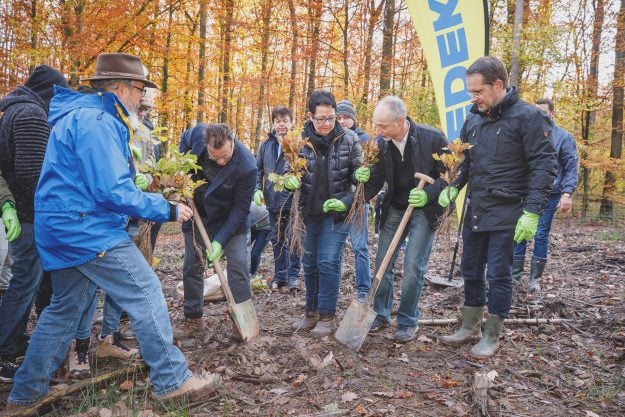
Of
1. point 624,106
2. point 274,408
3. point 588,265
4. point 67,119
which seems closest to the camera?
point 67,119

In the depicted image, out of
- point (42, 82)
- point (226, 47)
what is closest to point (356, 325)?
point (42, 82)

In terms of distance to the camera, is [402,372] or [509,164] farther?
[509,164]

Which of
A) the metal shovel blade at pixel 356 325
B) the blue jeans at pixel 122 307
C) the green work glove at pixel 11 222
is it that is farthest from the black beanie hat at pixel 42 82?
the metal shovel blade at pixel 356 325

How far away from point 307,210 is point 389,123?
1113 mm

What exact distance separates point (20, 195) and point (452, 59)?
538 centimetres

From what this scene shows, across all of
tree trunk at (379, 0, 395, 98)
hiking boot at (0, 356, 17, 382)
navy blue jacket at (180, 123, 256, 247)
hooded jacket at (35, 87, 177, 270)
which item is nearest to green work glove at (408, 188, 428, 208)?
navy blue jacket at (180, 123, 256, 247)

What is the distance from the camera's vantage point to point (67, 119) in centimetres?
270

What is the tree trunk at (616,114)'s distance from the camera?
14.4m

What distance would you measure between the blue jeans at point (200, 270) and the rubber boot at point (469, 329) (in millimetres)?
1857

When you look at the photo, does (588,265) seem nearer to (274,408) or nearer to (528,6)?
(274,408)

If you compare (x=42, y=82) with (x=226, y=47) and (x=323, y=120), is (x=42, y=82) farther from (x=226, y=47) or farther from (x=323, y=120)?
(x=226, y=47)

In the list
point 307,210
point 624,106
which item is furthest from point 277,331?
point 624,106

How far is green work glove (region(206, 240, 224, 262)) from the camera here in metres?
3.88

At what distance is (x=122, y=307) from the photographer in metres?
2.80
